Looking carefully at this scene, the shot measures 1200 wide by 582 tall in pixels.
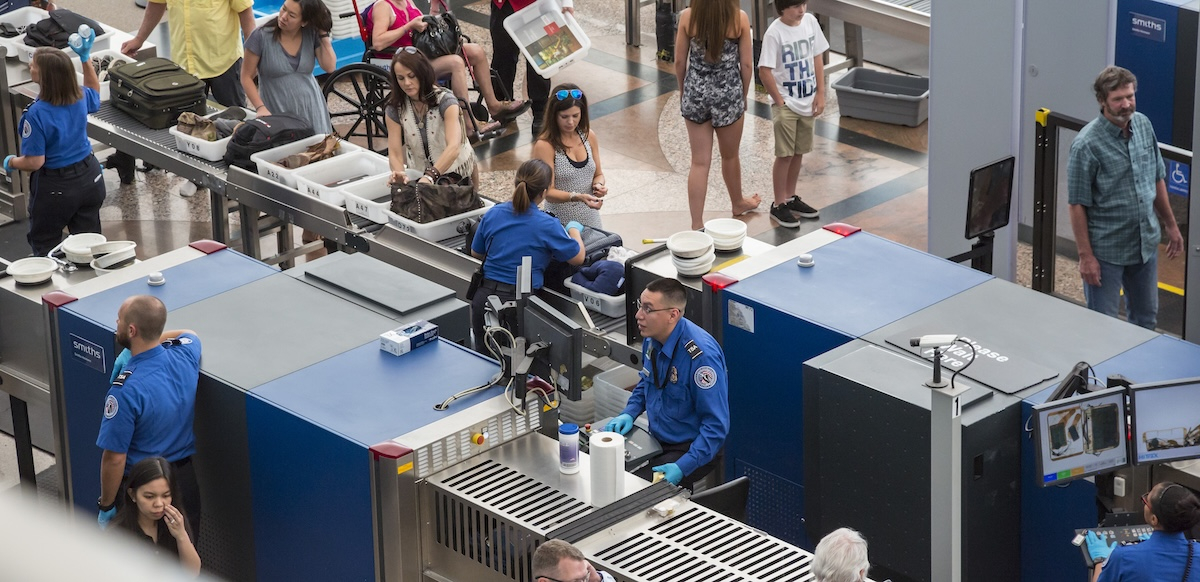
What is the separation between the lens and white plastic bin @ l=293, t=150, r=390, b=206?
767 cm

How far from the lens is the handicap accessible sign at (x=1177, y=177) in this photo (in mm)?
6852

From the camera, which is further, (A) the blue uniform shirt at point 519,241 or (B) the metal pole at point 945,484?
(A) the blue uniform shirt at point 519,241

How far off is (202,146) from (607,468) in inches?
186

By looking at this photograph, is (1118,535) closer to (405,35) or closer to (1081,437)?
(1081,437)

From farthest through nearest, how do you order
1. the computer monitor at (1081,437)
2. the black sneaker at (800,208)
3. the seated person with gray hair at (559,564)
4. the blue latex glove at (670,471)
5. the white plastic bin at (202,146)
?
1. the black sneaker at (800,208)
2. the white plastic bin at (202,146)
3. the blue latex glove at (670,471)
4. the computer monitor at (1081,437)
5. the seated person with gray hair at (559,564)

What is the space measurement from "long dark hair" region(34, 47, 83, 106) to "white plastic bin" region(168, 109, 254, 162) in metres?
0.71

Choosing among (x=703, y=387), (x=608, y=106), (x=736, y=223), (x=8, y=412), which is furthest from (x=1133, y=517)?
(x=608, y=106)

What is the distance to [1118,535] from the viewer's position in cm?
425

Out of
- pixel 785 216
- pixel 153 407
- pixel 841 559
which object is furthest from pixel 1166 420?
pixel 785 216

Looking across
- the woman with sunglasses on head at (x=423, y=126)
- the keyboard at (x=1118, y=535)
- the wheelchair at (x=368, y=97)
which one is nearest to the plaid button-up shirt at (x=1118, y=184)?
the keyboard at (x=1118, y=535)

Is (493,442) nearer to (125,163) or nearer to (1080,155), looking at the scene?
(1080,155)

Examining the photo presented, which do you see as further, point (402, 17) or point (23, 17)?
point (402, 17)

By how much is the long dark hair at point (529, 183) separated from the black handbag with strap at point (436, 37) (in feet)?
13.7

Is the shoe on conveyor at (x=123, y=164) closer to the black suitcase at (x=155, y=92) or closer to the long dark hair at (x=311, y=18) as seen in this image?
the black suitcase at (x=155, y=92)
